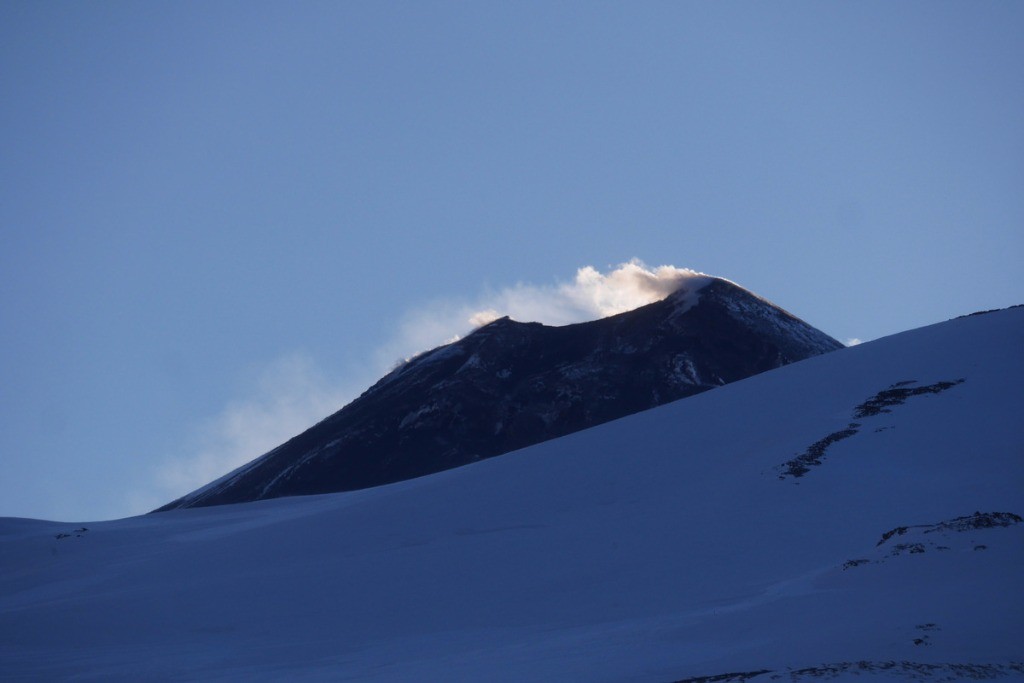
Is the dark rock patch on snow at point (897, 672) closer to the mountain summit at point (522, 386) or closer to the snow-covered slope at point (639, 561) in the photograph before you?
the snow-covered slope at point (639, 561)

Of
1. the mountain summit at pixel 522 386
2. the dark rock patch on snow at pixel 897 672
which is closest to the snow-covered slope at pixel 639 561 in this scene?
the dark rock patch on snow at pixel 897 672

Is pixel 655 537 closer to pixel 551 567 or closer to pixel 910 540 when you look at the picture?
pixel 551 567

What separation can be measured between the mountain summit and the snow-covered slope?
90.8 ft

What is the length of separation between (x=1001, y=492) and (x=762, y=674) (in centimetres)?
1080

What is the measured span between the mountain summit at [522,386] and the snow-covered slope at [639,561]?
27688 millimetres

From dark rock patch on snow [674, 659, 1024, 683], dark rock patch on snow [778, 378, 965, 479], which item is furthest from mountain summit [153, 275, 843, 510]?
dark rock patch on snow [674, 659, 1024, 683]

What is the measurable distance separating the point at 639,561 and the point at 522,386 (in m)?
50.9

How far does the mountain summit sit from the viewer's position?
63562mm

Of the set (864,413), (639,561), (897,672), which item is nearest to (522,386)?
(864,413)

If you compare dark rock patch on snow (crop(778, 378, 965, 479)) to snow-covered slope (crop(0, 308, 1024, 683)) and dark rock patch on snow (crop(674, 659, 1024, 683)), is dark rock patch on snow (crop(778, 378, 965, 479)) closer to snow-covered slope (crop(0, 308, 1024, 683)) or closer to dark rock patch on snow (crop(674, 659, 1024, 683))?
snow-covered slope (crop(0, 308, 1024, 683))

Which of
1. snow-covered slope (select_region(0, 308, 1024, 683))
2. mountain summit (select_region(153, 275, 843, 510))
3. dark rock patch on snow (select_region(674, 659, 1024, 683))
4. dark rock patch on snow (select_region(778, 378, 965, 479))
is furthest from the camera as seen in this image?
mountain summit (select_region(153, 275, 843, 510))

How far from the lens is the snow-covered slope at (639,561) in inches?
550

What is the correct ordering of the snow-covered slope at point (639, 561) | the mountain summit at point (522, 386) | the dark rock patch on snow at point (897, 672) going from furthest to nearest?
the mountain summit at point (522, 386), the snow-covered slope at point (639, 561), the dark rock patch on snow at point (897, 672)

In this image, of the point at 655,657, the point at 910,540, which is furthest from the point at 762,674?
the point at 910,540
